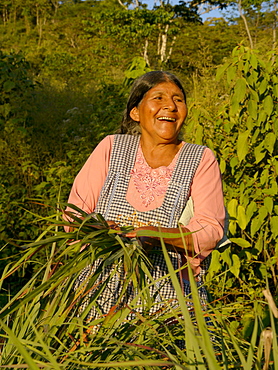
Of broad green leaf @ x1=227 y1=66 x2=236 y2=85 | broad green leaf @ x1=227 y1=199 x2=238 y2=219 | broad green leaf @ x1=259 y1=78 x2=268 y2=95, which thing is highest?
broad green leaf @ x1=227 y1=66 x2=236 y2=85

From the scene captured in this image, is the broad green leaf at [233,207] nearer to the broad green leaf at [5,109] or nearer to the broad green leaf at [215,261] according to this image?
the broad green leaf at [215,261]

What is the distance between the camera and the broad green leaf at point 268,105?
288 cm

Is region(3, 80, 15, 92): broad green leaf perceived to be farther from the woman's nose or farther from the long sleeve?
the long sleeve

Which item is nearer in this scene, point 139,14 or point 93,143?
point 93,143

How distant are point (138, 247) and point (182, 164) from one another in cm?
59

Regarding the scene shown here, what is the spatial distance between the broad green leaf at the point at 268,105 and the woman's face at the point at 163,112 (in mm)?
1039

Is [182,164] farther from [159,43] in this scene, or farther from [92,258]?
[159,43]

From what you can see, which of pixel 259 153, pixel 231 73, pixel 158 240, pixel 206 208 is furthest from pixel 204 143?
pixel 158 240

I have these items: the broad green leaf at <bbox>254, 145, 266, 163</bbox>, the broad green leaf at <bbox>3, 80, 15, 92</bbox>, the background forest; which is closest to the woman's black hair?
the background forest

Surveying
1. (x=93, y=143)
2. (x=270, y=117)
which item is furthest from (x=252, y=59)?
(x=93, y=143)

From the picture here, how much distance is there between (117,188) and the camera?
6.11 feet

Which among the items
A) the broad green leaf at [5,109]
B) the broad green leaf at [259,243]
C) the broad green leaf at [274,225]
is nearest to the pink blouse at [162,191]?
the broad green leaf at [274,225]

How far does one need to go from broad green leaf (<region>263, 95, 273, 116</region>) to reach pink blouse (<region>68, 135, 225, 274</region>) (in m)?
1.12

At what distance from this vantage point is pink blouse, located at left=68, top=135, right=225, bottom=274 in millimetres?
1681
